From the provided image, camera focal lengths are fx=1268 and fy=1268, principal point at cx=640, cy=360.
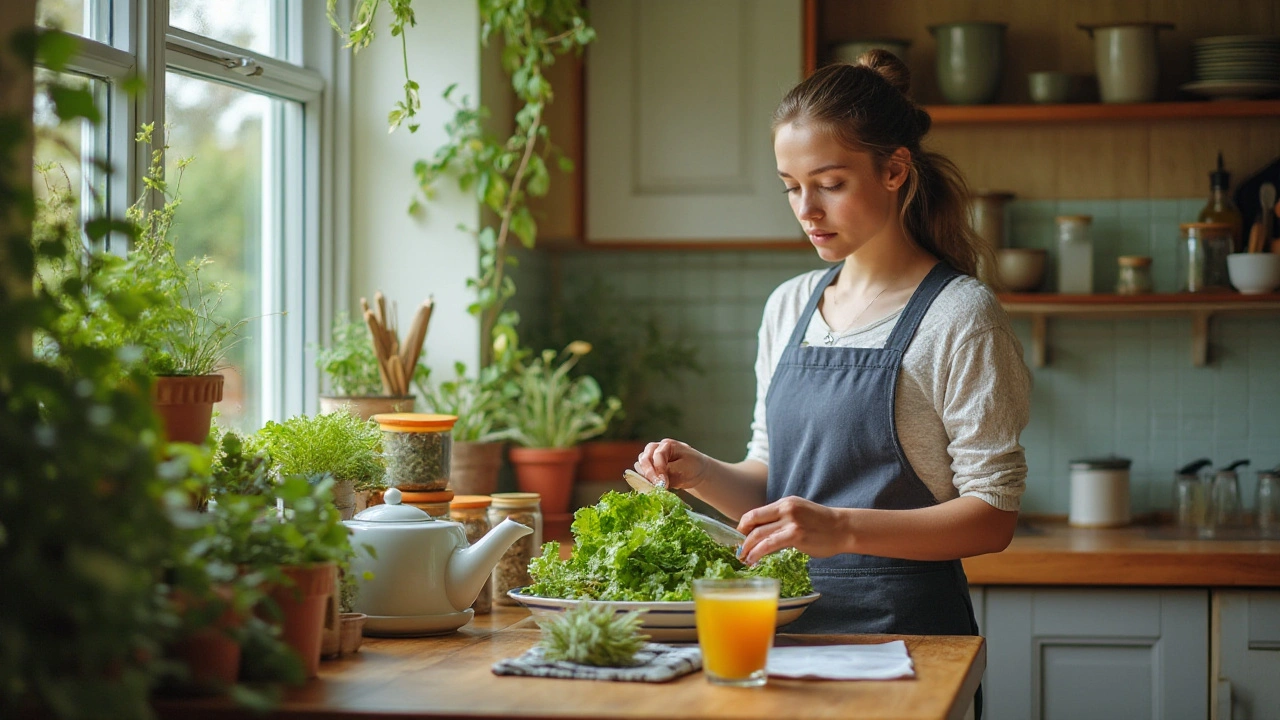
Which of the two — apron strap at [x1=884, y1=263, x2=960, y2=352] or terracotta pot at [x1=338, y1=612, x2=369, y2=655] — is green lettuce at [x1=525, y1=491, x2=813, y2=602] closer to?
terracotta pot at [x1=338, y1=612, x2=369, y2=655]

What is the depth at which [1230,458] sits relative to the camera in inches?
137

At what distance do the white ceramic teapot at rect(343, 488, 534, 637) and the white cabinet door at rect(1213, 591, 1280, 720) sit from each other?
6.19 feet

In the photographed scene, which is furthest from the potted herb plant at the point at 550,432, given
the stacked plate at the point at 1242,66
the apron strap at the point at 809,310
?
the stacked plate at the point at 1242,66

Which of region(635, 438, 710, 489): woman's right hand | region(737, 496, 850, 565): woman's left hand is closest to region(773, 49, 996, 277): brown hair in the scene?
region(635, 438, 710, 489): woman's right hand

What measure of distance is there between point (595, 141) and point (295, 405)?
1105mm

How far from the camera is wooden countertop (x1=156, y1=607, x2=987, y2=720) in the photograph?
47.8 inches

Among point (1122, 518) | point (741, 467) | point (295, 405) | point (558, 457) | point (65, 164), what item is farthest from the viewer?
point (1122, 518)

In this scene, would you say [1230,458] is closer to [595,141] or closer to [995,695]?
[995,695]

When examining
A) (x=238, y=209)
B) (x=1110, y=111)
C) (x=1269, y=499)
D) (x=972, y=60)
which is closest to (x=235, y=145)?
(x=238, y=209)

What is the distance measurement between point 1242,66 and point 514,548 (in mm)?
2319

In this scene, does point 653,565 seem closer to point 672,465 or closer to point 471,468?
point 672,465

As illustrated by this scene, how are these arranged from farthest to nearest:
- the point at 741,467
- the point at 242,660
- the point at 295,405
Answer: the point at 295,405, the point at 741,467, the point at 242,660

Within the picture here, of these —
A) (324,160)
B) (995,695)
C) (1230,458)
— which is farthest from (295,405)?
(1230,458)

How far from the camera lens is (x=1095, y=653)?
289cm
